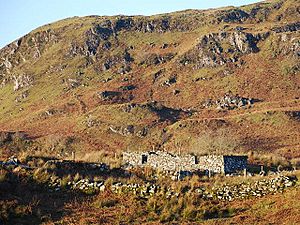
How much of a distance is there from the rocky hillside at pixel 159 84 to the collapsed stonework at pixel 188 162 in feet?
104

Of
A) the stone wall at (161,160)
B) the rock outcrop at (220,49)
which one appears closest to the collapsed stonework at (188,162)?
the stone wall at (161,160)

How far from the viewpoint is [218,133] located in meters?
86.4

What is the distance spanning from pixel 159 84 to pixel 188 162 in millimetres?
96884

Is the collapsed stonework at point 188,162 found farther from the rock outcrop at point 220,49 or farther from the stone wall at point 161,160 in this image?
the rock outcrop at point 220,49

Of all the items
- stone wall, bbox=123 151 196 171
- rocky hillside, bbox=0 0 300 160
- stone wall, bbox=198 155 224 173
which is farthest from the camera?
rocky hillside, bbox=0 0 300 160

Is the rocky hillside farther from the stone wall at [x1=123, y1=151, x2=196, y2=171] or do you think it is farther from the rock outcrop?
the stone wall at [x1=123, y1=151, x2=196, y2=171]

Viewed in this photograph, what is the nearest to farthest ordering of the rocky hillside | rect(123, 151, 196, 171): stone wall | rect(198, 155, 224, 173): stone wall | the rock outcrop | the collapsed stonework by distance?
rect(198, 155, 224, 173): stone wall < the collapsed stonework < rect(123, 151, 196, 171): stone wall < the rocky hillside < the rock outcrop

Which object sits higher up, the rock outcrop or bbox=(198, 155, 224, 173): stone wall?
the rock outcrop

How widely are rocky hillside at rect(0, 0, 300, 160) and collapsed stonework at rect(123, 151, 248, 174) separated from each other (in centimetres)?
3158

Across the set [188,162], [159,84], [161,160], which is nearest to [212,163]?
[188,162]

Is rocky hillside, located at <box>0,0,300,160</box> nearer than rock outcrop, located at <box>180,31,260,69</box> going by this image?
Yes

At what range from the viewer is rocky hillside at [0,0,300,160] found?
293 ft

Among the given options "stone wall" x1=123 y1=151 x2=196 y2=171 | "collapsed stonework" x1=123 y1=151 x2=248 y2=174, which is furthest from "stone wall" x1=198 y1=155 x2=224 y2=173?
"stone wall" x1=123 y1=151 x2=196 y2=171

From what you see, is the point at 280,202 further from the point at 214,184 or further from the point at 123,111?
the point at 123,111
